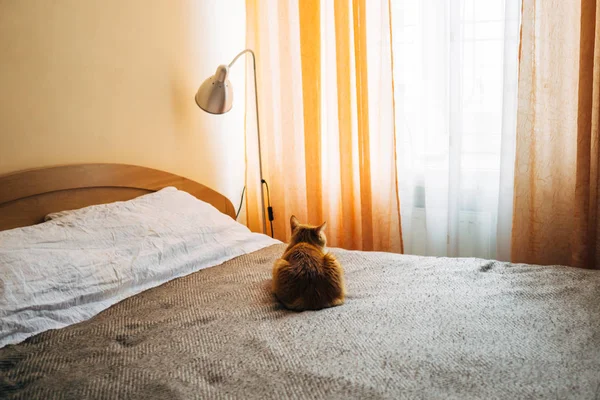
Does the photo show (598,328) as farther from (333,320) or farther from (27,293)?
(27,293)

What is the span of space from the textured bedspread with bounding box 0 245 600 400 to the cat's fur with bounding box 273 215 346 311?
0.04 meters

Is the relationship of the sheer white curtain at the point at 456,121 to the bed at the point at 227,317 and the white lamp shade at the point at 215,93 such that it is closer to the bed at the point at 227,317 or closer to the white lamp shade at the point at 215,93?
the bed at the point at 227,317

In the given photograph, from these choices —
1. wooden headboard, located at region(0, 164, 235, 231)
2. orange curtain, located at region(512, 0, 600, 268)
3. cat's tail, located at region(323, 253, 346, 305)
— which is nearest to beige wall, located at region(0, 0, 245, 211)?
wooden headboard, located at region(0, 164, 235, 231)

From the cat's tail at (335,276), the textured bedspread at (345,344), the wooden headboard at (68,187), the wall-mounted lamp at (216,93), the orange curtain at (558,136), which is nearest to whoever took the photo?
the textured bedspread at (345,344)

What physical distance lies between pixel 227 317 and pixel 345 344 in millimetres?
389

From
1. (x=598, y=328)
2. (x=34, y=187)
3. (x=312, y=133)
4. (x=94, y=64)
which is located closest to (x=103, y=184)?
(x=34, y=187)

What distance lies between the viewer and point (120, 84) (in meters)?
2.23

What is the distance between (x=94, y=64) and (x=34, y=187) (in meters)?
0.62

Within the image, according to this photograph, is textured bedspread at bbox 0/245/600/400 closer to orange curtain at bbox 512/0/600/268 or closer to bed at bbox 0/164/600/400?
Result: bed at bbox 0/164/600/400

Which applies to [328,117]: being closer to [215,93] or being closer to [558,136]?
[215,93]

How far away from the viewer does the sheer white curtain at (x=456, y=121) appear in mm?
2371

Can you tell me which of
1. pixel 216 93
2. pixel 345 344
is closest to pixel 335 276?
pixel 345 344

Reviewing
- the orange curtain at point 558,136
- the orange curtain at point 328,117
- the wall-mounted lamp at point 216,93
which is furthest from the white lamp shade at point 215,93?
the orange curtain at point 558,136

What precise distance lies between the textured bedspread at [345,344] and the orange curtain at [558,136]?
0.65 metres
